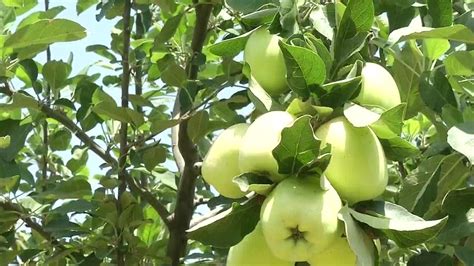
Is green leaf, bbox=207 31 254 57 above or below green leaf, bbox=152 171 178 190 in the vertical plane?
above

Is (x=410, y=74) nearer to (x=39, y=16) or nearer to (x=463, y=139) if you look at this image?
(x=463, y=139)

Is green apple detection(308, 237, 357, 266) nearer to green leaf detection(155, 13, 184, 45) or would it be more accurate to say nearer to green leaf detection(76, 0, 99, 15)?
green leaf detection(155, 13, 184, 45)

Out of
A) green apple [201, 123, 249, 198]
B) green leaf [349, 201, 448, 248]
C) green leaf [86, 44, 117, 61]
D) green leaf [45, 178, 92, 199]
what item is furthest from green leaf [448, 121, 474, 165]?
green leaf [86, 44, 117, 61]

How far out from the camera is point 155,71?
6.23 feet

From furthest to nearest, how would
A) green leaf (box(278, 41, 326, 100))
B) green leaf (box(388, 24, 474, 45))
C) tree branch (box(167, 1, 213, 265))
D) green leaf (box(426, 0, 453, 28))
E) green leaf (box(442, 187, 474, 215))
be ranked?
1. tree branch (box(167, 1, 213, 265))
2. green leaf (box(426, 0, 453, 28))
3. green leaf (box(442, 187, 474, 215))
4. green leaf (box(388, 24, 474, 45))
5. green leaf (box(278, 41, 326, 100))

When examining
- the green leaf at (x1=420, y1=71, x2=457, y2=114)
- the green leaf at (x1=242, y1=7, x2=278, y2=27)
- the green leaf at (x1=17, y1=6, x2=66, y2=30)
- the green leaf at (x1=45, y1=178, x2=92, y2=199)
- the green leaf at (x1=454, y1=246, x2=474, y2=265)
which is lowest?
the green leaf at (x1=45, y1=178, x2=92, y2=199)

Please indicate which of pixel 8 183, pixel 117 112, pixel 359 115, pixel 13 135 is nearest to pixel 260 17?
pixel 359 115

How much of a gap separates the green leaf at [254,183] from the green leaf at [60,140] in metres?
1.24

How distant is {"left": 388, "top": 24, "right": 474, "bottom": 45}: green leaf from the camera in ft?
3.29

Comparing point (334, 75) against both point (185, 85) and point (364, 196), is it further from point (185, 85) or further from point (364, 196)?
point (185, 85)

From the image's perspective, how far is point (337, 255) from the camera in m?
0.86

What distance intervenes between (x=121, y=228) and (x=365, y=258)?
966 millimetres

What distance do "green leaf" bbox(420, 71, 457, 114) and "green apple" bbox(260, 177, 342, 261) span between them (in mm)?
395

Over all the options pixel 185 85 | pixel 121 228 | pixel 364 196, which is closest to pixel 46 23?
pixel 185 85
